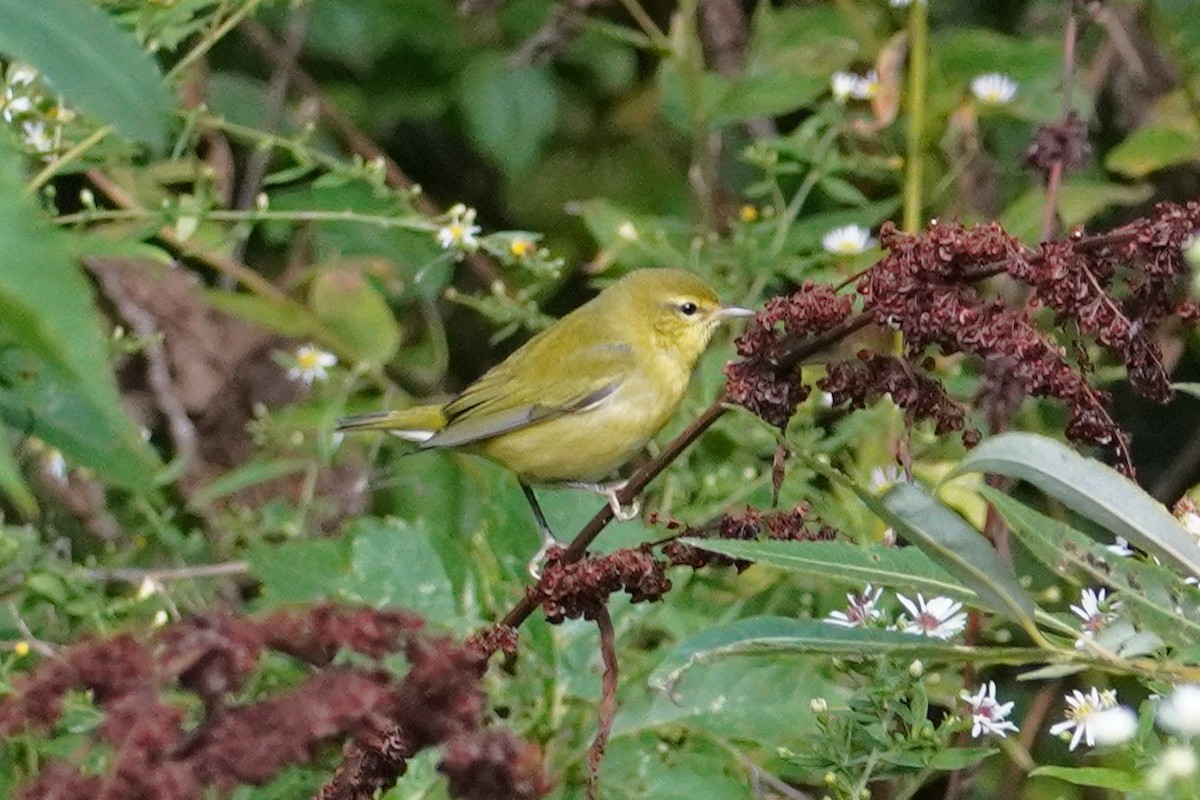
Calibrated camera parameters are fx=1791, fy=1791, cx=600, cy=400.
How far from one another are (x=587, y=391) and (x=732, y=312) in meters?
0.45

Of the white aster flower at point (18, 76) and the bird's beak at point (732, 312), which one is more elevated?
the white aster flower at point (18, 76)

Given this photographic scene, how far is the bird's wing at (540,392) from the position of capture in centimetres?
350

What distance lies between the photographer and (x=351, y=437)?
385 cm

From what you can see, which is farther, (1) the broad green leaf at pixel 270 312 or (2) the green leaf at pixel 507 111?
(2) the green leaf at pixel 507 111

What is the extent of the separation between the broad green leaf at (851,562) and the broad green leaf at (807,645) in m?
0.04

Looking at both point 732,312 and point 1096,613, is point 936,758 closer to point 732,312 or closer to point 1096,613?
point 1096,613

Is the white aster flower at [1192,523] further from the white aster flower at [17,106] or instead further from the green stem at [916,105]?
the green stem at [916,105]

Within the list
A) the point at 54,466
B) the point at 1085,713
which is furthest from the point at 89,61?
the point at 54,466

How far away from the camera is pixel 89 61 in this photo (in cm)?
103

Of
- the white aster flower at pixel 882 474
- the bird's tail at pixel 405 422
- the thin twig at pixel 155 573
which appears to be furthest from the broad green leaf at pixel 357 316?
the white aster flower at pixel 882 474

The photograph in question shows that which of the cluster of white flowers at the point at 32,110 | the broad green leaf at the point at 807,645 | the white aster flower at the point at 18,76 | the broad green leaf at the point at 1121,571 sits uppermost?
the white aster flower at the point at 18,76

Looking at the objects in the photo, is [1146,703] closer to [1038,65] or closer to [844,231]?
[844,231]

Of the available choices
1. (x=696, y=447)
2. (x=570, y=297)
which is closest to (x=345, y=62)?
(x=570, y=297)

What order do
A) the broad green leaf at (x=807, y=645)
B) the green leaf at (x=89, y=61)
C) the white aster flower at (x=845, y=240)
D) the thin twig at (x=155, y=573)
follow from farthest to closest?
the white aster flower at (x=845, y=240)
the thin twig at (x=155, y=573)
the broad green leaf at (x=807, y=645)
the green leaf at (x=89, y=61)
